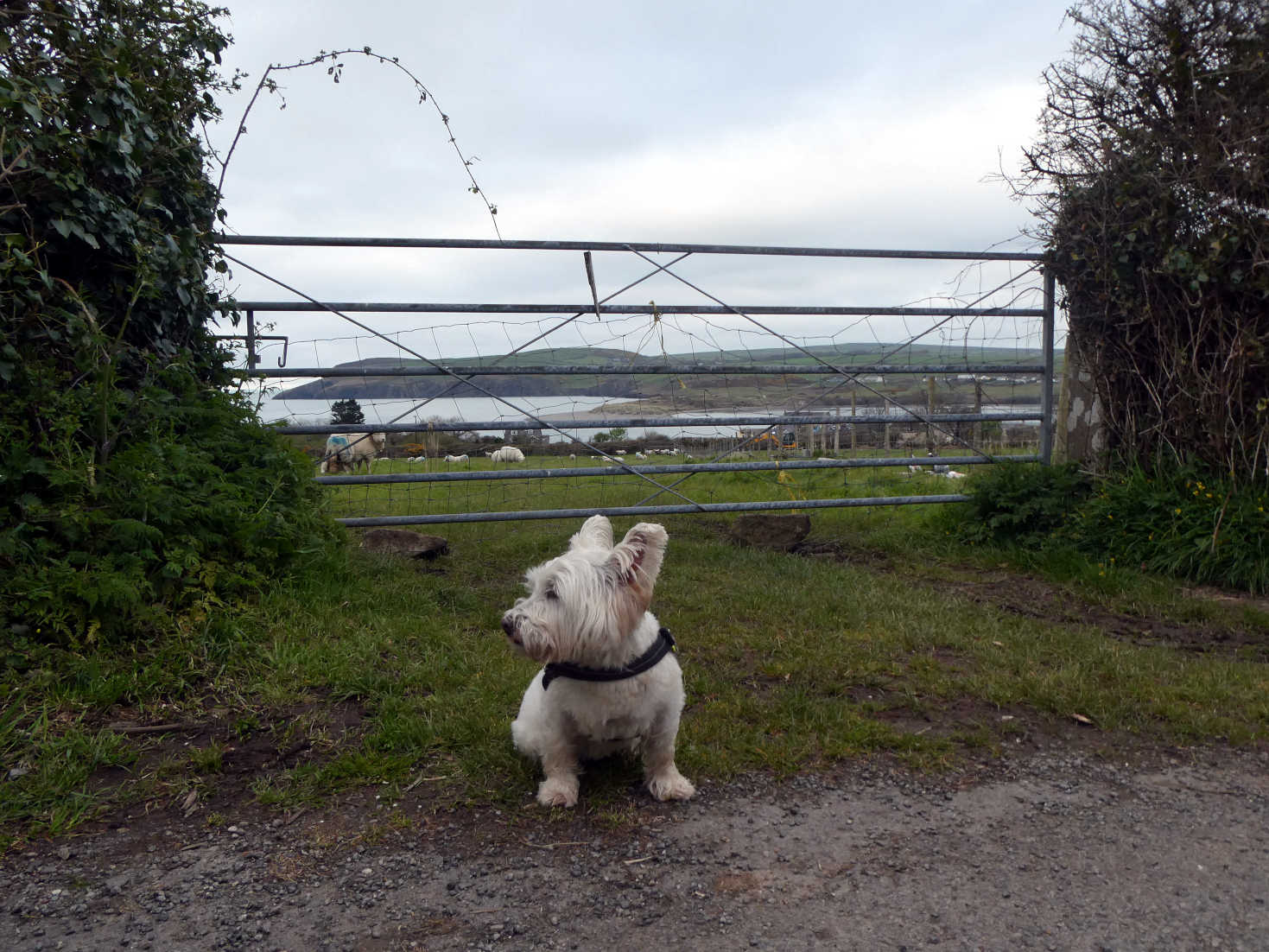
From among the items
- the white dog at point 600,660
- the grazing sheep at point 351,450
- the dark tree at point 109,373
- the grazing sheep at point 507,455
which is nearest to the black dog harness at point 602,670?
the white dog at point 600,660

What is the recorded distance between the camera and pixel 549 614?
9.87ft

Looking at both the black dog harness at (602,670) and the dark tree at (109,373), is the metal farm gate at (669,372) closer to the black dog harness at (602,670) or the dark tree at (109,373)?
the dark tree at (109,373)

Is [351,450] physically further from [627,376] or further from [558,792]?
[558,792]

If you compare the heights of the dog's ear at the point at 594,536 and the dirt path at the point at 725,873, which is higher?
the dog's ear at the point at 594,536

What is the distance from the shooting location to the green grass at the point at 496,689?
331cm

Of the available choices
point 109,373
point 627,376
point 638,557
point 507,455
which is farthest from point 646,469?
point 638,557

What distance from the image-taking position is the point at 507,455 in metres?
8.30

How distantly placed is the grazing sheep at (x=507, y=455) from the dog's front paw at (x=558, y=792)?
4788 mm

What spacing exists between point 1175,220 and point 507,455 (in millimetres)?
5733

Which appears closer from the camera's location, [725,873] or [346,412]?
[725,873]

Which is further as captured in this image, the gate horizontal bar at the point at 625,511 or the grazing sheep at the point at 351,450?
the grazing sheep at the point at 351,450

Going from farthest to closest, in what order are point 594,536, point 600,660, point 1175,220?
point 1175,220 → point 594,536 → point 600,660

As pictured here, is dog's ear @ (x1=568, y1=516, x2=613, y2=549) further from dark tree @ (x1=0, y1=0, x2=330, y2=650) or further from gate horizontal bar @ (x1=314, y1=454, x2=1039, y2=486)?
gate horizontal bar @ (x1=314, y1=454, x2=1039, y2=486)

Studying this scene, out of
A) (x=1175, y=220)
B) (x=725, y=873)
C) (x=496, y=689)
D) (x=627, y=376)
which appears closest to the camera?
(x=725, y=873)
